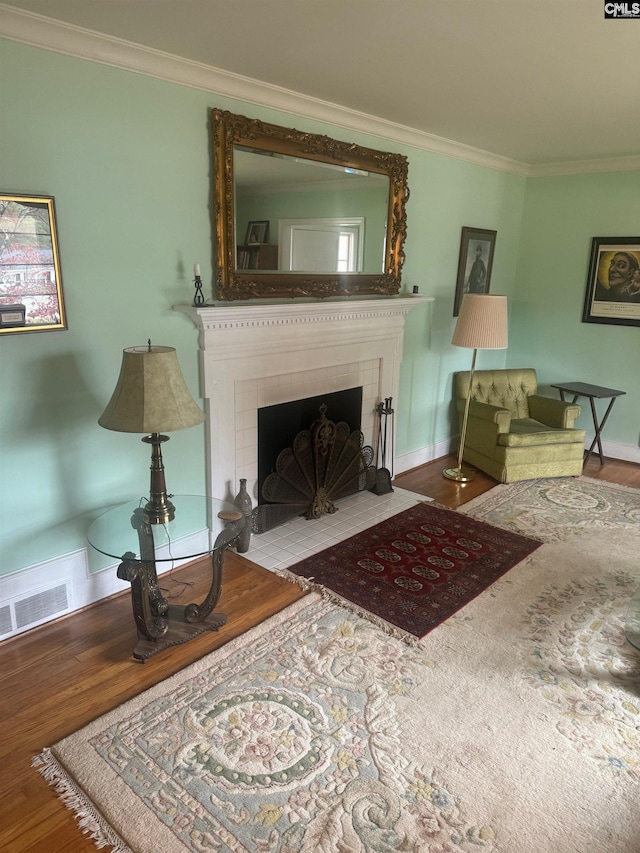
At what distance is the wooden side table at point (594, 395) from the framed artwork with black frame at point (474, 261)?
3.75ft

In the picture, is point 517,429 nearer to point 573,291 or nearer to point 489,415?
point 489,415

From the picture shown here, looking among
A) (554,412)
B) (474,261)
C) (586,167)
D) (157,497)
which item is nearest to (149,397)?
(157,497)

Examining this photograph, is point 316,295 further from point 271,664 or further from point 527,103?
point 271,664

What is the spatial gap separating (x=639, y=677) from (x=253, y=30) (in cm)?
308

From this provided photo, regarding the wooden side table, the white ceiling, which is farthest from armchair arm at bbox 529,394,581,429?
the white ceiling

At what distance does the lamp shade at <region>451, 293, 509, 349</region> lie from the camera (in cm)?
428

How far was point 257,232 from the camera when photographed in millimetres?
3227

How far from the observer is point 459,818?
1805mm

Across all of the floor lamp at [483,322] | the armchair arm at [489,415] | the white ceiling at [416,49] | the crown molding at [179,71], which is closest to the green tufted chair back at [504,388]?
the armchair arm at [489,415]

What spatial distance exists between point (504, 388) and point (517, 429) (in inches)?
19.0

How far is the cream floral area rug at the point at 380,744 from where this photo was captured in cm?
177

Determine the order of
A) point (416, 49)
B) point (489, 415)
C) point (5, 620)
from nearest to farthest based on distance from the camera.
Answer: point (416, 49) < point (5, 620) < point (489, 415)

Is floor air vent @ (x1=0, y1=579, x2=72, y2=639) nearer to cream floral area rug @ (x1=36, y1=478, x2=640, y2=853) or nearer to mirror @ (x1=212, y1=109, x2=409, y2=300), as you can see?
cream floral area rug @ (x1=36, y1=478, x2=640, y2=853)

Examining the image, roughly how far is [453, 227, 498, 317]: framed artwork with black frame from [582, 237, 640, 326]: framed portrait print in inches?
→ 35.5
